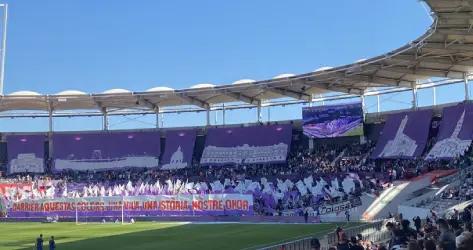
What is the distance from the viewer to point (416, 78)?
205 feet

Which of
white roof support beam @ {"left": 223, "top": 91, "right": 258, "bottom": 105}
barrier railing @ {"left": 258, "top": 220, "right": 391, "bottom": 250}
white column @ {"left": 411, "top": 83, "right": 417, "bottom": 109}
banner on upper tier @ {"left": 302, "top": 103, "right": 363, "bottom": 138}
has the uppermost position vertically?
white roof support beam @ {"left": 223, "top": 91, "right": 258, "bottom": 105}

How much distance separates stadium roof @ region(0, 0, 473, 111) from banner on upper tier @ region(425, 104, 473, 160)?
3897mm

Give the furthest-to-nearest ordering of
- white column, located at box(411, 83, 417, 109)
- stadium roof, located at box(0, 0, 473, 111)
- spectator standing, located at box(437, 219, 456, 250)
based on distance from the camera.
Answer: white column, located at box(411, 83, 417, 109) → stadium roof, located at box(0, 0, 473, 111) → spectator standing, located at box(437, 219, 456, 250)

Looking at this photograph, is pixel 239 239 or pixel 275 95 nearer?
pixel 239 239

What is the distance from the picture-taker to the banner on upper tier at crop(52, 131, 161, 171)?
75.6 meters

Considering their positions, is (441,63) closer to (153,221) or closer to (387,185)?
(387,185)

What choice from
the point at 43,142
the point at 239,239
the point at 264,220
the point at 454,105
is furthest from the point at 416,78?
the point at 43,142

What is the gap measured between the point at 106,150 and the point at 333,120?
28904 mm

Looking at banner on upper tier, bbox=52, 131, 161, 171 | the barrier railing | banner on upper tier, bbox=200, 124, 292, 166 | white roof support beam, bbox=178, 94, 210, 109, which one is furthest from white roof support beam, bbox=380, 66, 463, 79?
the barrier railing

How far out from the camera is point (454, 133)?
56250 mm

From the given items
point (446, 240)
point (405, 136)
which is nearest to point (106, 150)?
point (405, 136)

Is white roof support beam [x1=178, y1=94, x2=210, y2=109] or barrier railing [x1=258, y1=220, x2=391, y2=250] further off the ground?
white roof support beam [x1=178, y1=94, x2=210, y2=109]

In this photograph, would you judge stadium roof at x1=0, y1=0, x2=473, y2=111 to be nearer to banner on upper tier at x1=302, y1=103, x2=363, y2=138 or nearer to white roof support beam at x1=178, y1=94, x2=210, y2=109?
white roof support beam at x1=178, y1=94, x2=210, y2=109

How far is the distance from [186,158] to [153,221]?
19197 millimetres
